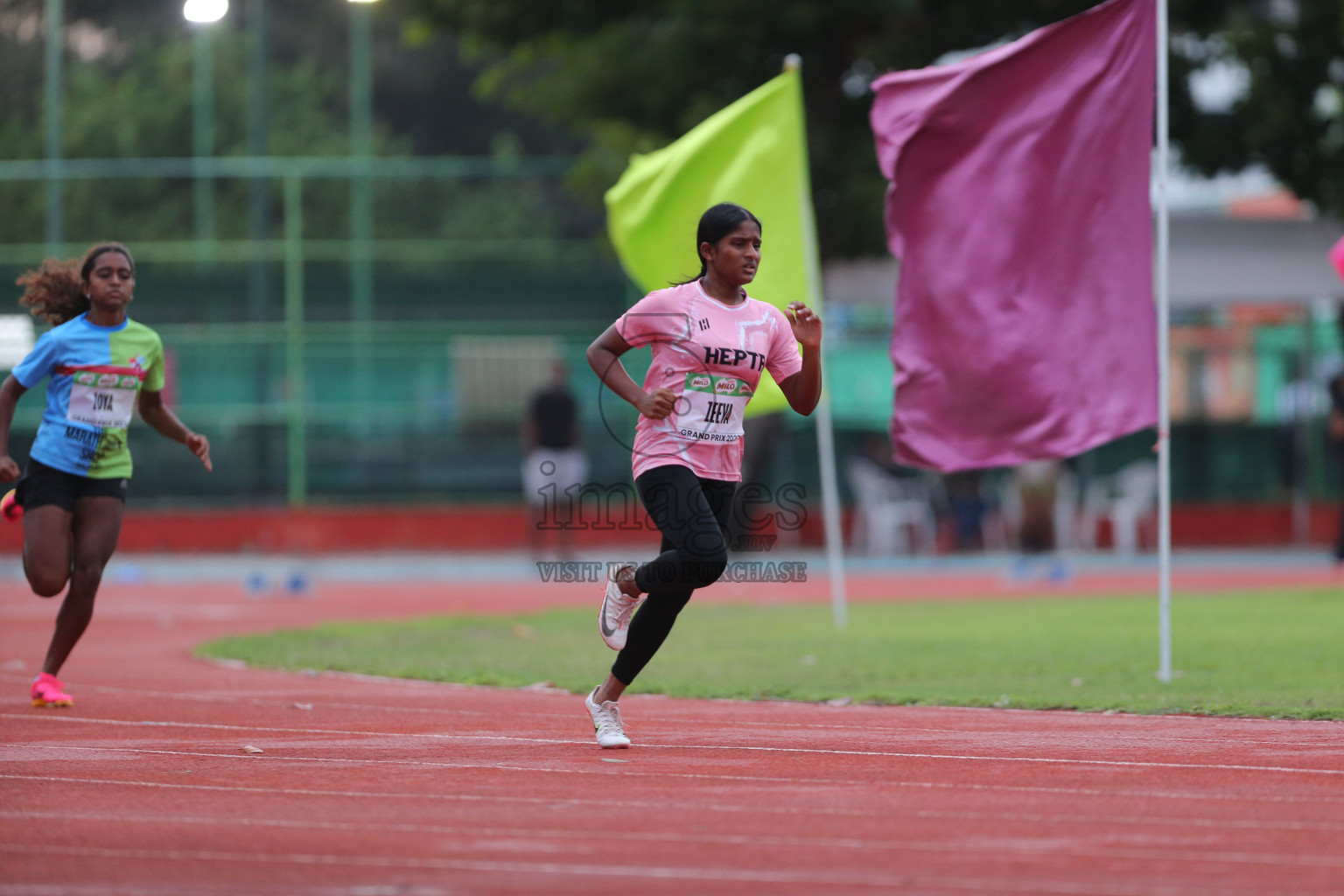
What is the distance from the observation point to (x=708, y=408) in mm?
7355

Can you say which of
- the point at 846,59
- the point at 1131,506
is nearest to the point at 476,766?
the point at 846,59

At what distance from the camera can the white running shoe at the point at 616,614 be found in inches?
300

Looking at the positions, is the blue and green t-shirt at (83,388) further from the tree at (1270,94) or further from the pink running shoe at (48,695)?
the tree at (1270,94)

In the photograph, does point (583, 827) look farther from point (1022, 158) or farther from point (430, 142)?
point (430, 142)

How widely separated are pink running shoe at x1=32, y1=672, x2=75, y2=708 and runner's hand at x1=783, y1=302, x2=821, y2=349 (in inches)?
174

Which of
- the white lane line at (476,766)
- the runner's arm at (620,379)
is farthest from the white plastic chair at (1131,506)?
the white lane line at (476,766)

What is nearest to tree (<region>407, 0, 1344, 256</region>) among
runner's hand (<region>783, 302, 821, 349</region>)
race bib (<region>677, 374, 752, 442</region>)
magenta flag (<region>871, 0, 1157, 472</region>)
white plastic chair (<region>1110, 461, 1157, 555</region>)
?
white plastic chair (<region>1110, 461, 1157, 555</region>)

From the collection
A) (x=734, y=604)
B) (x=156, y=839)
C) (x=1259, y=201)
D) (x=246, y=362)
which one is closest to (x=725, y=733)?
(x=156, y=839)

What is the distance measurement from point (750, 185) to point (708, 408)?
7.53m

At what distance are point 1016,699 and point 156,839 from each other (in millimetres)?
5119

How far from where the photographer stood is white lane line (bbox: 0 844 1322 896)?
4750mm

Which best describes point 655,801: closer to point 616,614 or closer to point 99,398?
point 616,614

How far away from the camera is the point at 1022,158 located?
1104cm

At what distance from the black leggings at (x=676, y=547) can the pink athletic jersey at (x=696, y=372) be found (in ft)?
0.23
